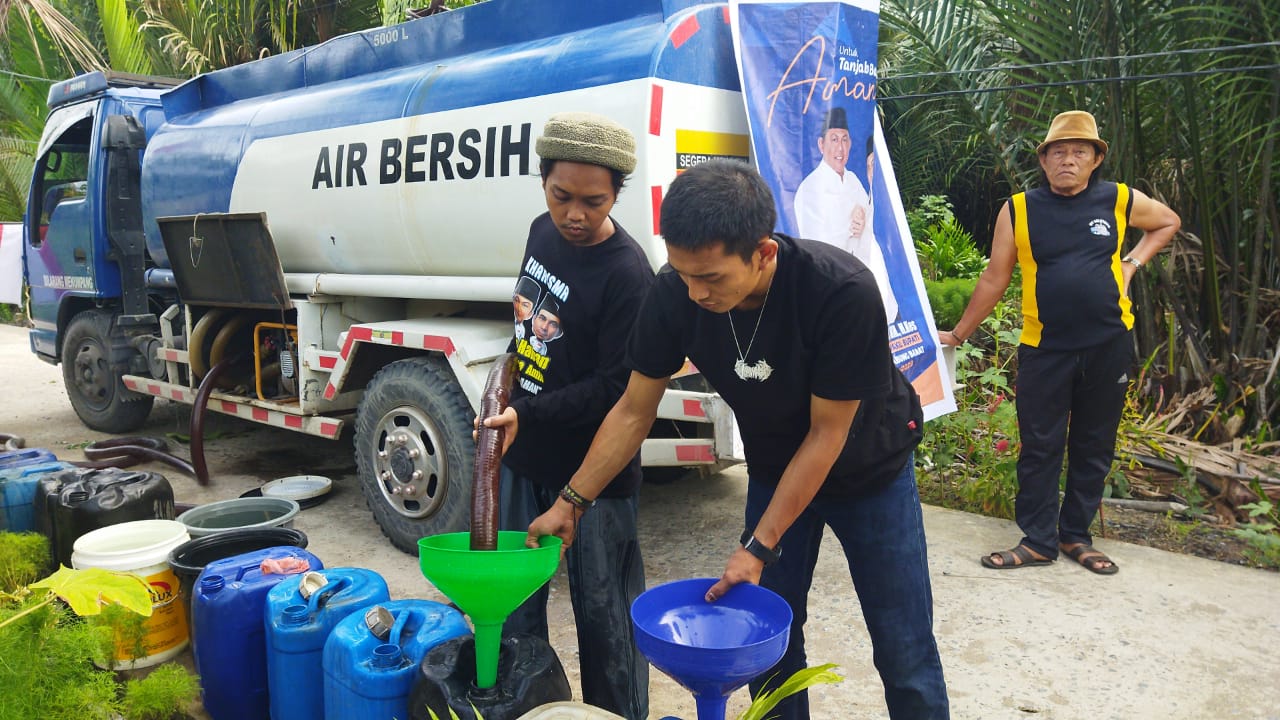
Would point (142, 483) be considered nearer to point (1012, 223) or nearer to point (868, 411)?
point (868, 411)

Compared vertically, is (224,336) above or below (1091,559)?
above

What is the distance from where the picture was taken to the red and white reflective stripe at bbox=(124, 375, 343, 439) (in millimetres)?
4852

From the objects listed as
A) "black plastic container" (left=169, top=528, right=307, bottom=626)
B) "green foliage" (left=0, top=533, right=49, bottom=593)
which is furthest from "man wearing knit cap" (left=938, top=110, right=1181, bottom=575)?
"green foliage" (left=0, top=533, right=49, bottom=593)

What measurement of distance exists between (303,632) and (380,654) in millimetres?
392

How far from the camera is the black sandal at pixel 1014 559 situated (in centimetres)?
402

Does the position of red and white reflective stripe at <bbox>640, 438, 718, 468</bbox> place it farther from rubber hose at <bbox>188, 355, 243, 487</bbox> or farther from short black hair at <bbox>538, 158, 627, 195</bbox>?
rubber hose at <bbox>188, 355, 243, 487</bbox>

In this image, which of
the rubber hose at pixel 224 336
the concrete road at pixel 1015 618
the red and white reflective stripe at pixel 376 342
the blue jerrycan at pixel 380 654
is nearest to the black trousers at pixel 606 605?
the blue jerrycan at pixel 380 654

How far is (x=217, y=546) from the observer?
332 centimetres

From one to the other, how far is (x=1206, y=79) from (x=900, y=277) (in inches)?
95.3

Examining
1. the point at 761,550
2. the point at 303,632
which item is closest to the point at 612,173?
the point at 761,550

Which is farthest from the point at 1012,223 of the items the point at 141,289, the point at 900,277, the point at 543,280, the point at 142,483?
the point at 141,289

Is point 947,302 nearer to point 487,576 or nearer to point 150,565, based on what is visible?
point 150,565

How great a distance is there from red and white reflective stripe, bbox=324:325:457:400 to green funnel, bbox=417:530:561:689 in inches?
83.1

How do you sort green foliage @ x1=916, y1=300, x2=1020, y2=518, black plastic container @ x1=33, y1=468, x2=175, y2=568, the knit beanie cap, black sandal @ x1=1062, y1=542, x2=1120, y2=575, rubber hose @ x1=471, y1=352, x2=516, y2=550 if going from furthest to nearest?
green foliage @ x1=916, y1=300, x2=1020, y2=518 → black sandal @ x1=1062, y1=542, x2=1120, y2=575 → black plastic container @ x1=33, y1=468, x2=175, y2=568 → the knit beanie cap → rubber hose @ x1=471, y1=352, x2=516, y2=550
